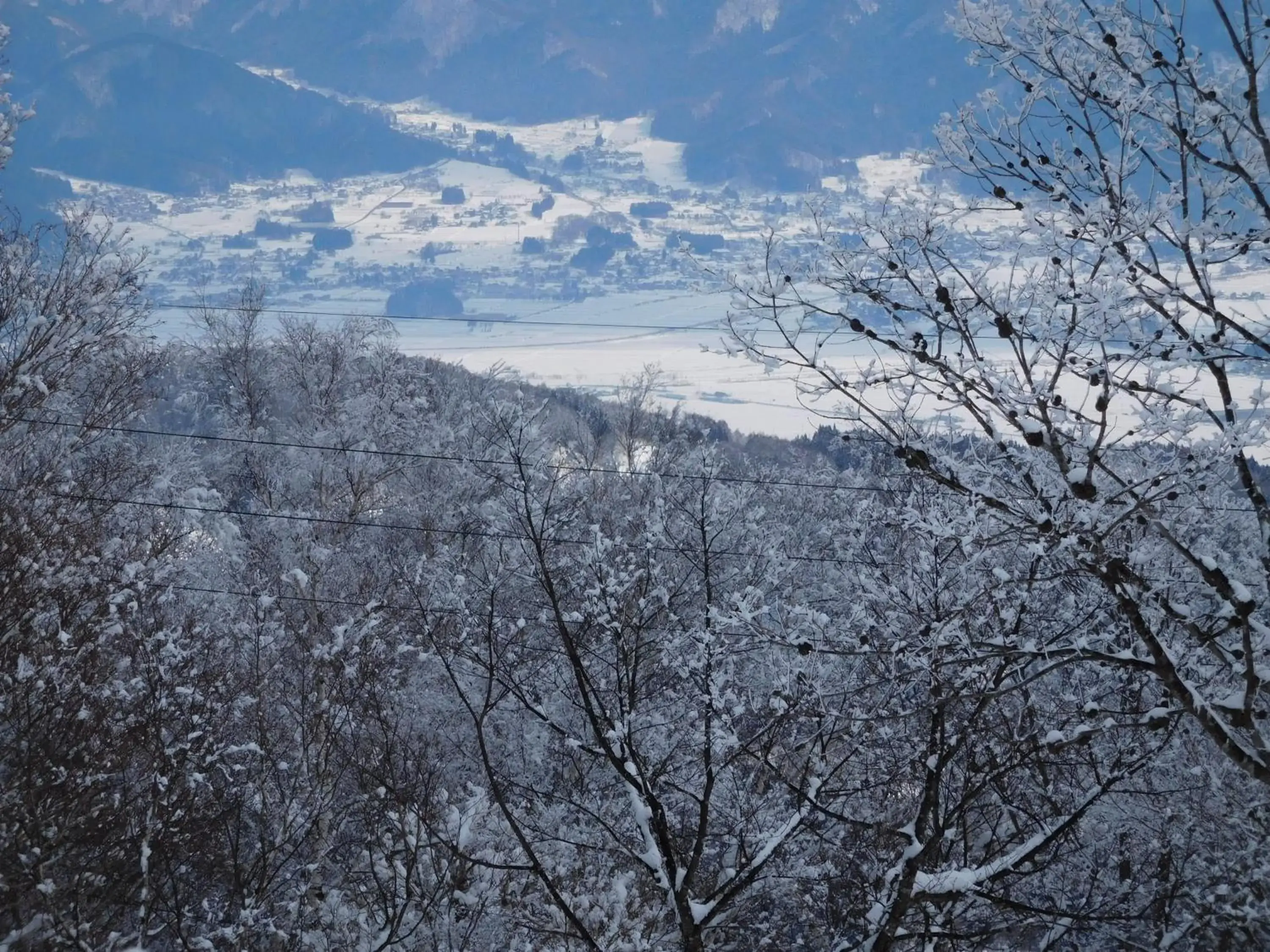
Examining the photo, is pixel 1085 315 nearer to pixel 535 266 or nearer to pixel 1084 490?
pixel 1084 490

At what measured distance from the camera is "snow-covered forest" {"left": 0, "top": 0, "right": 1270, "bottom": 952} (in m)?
5.09

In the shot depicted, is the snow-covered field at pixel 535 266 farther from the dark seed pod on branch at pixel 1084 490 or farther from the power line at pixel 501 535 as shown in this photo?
the power line at pixel 501 535

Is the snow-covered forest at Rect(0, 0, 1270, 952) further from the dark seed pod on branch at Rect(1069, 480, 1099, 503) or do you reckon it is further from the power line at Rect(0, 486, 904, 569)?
the power line at Rect(0, 486, 904, 569)

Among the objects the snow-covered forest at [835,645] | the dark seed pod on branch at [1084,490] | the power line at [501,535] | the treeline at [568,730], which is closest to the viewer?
the dark seed pod on branch at [1084,490]

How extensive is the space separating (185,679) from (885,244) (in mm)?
10710

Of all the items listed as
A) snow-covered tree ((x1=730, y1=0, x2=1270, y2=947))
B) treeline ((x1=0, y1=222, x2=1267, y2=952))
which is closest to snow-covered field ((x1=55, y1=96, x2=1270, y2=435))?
snow-covered tree ((x1=730, y1=0, x2=1270, y2=947))

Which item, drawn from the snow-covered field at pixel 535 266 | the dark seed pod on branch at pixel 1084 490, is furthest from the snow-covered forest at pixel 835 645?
the snow-covered field at pixel 535 266

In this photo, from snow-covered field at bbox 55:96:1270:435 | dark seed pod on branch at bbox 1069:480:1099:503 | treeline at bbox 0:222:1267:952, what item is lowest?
treeline at bbox 0:222:1267:952

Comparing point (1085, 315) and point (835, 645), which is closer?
point (1085, 315)

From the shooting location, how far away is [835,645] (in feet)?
20.4

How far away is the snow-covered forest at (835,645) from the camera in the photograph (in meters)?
5.09

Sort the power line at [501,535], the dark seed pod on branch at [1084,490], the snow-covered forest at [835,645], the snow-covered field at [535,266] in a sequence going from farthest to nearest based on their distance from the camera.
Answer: the power line at [501,535], the snow-covered field at [535,266], the snow-covered forest at [835,645], the dark seed pod on branch at [1084,490]

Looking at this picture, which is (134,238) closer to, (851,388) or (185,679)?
(185,679)

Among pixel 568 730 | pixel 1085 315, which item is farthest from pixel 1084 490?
pixel 568 730
